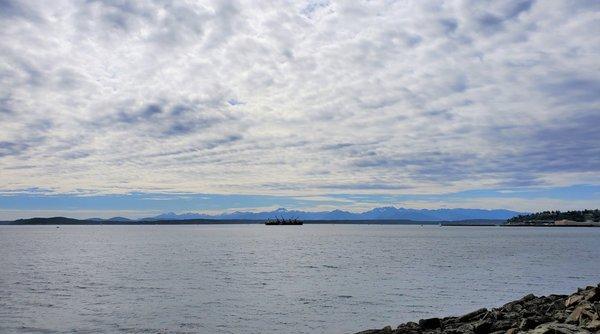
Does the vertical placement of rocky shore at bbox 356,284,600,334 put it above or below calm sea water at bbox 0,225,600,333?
above

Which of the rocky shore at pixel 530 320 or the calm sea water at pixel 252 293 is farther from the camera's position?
the calm sea water at pixel 252 293

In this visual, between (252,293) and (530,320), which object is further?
(252,293)

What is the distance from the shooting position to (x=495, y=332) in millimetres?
24656

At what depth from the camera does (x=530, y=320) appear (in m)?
24.7

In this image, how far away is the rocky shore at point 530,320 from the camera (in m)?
21.4

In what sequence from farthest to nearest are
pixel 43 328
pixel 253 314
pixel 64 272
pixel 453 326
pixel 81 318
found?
1. pixel 64 272
2. pixel 253 314
3. pixel 81 318
4. pixel 43 328
5. pixel 453 326

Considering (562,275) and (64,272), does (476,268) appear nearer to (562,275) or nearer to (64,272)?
(562,275)

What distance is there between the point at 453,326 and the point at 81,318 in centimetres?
2416

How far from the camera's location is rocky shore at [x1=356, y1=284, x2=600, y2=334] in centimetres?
2136

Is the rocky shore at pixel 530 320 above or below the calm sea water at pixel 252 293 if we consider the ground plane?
above

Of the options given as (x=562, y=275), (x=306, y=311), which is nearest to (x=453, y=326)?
(x=306, y=311)

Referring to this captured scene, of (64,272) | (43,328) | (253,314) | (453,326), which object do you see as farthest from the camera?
(64,272)

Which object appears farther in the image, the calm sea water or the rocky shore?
the calm sea water

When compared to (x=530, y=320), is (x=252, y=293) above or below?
below
